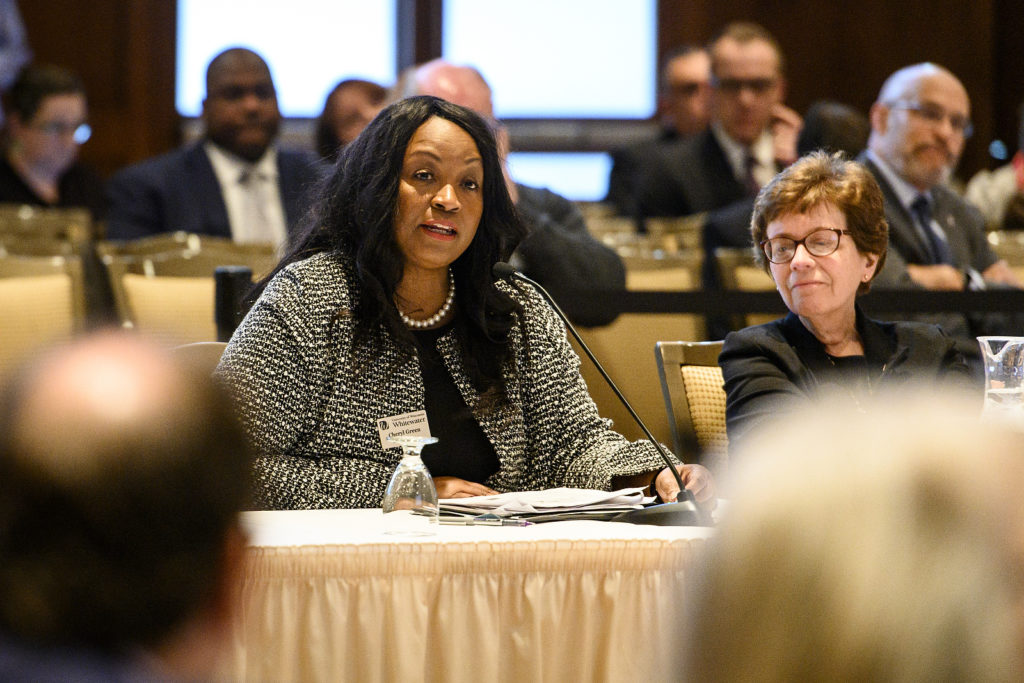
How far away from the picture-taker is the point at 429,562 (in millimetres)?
1626

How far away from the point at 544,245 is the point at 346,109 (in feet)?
4.36

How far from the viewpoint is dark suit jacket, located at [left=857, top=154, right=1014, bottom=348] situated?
3.45 m

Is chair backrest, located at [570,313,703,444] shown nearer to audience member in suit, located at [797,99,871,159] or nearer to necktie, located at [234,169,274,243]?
audience member in suit, located at [797,99,871,159]

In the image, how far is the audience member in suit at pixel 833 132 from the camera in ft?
14.6

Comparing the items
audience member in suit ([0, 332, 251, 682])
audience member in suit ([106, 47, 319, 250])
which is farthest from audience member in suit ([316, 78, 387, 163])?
audience member in suit ([0, 332, 251, 682])

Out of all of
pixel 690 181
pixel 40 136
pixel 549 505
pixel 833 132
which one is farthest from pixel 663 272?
pixel 40 136

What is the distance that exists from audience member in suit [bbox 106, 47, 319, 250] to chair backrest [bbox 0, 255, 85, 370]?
4.35 feet

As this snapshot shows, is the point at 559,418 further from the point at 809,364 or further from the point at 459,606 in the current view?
the point at 459,606

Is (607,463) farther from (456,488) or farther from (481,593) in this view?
(481,593)

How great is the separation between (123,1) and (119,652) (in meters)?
7.84

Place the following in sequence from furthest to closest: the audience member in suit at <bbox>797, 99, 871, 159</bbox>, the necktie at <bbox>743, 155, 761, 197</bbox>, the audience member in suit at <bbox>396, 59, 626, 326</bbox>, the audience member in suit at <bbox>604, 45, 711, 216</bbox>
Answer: the audience member in suit at <bbox>604, 45, 711, 216</bbox>, the necktie at <bbox>743, 155, 761, 197</bbox>, the audience member in suit at <bbox>797, 99, 871, 159</bbox>, the audience member in suit at <bbox>396, 59, 626, 326</bbox>

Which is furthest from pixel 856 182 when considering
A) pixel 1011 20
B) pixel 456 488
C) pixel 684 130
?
pixel 1011 20

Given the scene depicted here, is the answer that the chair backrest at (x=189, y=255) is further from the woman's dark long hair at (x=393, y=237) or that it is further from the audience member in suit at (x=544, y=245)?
the woman's dark long hair at (x=393, y=237)

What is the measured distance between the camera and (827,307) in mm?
2455
